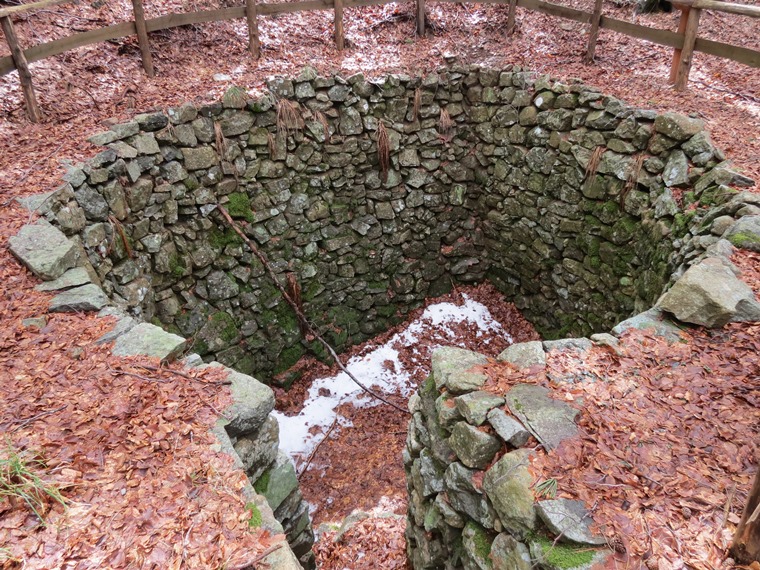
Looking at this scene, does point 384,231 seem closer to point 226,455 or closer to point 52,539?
point 226,455

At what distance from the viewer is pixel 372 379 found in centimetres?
772

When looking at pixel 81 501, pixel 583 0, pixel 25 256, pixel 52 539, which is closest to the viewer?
pixel 52 539

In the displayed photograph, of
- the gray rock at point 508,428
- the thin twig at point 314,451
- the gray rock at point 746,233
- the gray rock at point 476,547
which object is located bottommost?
the thin twig at point 314,451

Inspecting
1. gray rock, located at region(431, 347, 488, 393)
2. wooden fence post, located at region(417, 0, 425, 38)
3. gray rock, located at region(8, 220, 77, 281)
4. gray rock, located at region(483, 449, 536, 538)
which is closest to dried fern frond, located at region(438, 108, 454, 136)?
wooden fence post, located at region(417, 0, 425, 38)

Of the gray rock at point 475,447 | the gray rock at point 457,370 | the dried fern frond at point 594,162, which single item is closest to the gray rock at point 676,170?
the dried fern frond at point 594,162

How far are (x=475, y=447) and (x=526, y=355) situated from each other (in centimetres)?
94

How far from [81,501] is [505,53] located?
27.7ft

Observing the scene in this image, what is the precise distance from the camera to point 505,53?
26.7 feet

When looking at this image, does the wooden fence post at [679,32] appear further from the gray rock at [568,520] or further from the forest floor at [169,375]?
the gray rock at [568,520]

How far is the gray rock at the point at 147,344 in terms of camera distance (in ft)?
11.3

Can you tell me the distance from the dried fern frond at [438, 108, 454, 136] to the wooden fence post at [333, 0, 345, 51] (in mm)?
1984

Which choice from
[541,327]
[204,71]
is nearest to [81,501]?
[204,71]

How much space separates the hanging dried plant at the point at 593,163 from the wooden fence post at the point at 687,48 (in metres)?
1.28

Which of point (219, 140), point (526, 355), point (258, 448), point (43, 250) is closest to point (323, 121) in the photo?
point (219, 140)
